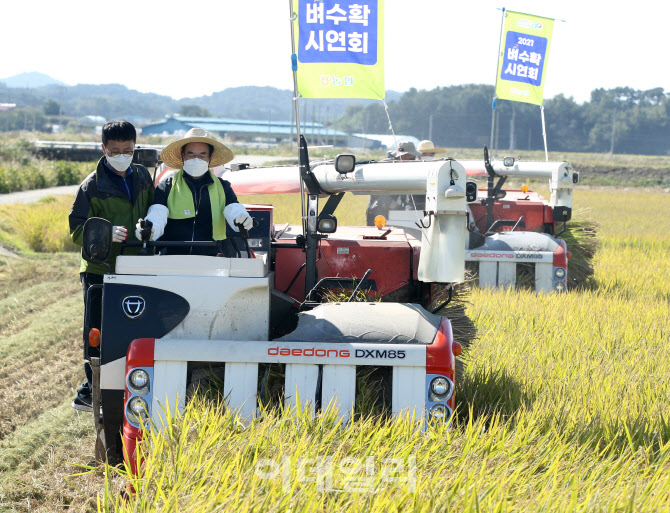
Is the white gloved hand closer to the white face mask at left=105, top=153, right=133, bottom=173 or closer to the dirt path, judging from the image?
the white face mask at left=105, top=153, right=133, bottom=173

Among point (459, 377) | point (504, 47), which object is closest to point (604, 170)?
point (504, 47)

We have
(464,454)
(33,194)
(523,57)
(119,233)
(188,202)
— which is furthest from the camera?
(33,194)

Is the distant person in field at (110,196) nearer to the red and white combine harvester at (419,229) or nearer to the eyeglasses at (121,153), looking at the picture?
the eyeglasses at (121,153)

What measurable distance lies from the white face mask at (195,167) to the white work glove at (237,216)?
285 millimetres

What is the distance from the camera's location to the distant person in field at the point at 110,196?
5527 mm

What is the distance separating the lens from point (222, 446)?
384cm

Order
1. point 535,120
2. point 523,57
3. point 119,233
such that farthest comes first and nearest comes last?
point 535,120 → point 523,57 → point 119,233

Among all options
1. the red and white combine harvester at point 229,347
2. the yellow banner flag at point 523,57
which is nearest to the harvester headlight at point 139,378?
the red and white combine harvester at point 229,347

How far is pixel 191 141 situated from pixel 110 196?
628 millimetres

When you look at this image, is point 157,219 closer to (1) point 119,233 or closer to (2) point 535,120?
(1) point 119,233

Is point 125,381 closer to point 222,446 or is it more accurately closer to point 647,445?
point 222,446

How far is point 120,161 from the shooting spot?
557 cm

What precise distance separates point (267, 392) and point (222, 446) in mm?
817

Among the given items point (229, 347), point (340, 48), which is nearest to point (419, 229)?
point (340, 48)
